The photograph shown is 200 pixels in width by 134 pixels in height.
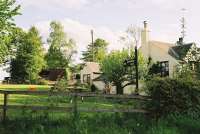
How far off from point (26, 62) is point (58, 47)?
91.9 feet

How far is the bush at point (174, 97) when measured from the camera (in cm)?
1634

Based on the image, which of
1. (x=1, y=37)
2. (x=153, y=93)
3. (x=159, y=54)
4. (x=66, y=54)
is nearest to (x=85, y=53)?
(x=66, y=54)

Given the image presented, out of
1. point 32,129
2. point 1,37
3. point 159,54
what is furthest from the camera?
point 159,54

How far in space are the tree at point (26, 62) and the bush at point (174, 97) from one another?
6291 centimetres

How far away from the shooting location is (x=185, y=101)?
16375mm

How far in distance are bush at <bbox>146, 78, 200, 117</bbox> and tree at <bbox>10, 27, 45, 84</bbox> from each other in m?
62.9

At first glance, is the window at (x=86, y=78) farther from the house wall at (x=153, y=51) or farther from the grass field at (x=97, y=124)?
the grass field at (x=97, y=124)

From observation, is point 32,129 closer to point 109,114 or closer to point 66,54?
point 109,114

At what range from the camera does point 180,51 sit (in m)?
57.9

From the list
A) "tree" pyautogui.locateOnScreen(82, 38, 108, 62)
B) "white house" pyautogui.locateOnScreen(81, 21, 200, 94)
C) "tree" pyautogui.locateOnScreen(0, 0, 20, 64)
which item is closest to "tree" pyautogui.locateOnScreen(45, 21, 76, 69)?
"tree" pyautogui.locateOnScreen(82, 38, 108, 62)

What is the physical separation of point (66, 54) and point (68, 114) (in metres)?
92.7

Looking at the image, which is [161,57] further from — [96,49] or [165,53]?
[96,49]

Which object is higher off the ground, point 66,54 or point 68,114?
point 66,54

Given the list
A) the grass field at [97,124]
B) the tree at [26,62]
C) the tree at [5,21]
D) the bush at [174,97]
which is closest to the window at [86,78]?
the tree at [26,62]
